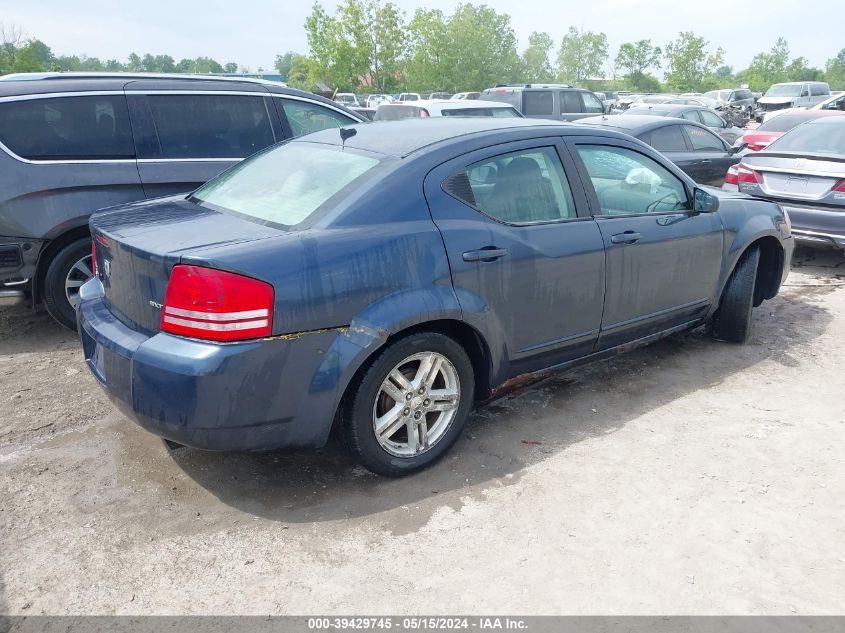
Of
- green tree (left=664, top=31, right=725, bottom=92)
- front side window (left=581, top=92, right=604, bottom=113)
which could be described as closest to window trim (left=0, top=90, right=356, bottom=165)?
front side window (left=581, top=92, right=604, bottom=113)

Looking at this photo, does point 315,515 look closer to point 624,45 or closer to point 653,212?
point 653,212

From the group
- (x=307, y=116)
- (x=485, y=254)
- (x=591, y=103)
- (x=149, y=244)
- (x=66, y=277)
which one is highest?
(x=307, y=116)

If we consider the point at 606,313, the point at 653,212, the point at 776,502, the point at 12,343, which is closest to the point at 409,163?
the point at 606,313

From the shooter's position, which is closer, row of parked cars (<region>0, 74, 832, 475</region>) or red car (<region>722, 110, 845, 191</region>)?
row of parked cars (<region>0, 74, 832, 475</region>)

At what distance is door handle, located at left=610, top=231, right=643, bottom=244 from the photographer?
3.99 m

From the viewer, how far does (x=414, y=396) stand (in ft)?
10.9

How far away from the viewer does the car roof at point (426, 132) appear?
3.58 meters

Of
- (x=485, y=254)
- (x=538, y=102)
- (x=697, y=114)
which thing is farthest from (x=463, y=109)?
(x=485, y=254)

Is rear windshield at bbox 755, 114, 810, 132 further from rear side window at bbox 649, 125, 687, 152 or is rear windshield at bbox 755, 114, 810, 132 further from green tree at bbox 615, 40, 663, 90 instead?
green tree at bbox 615, 40, 663, 90

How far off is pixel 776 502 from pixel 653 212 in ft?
6.08

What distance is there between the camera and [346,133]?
13.1 ft

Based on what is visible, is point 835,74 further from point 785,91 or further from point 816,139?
point 816,139

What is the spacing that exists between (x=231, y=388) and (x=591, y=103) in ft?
52.6

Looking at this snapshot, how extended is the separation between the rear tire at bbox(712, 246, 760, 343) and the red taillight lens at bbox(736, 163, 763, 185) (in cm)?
271
